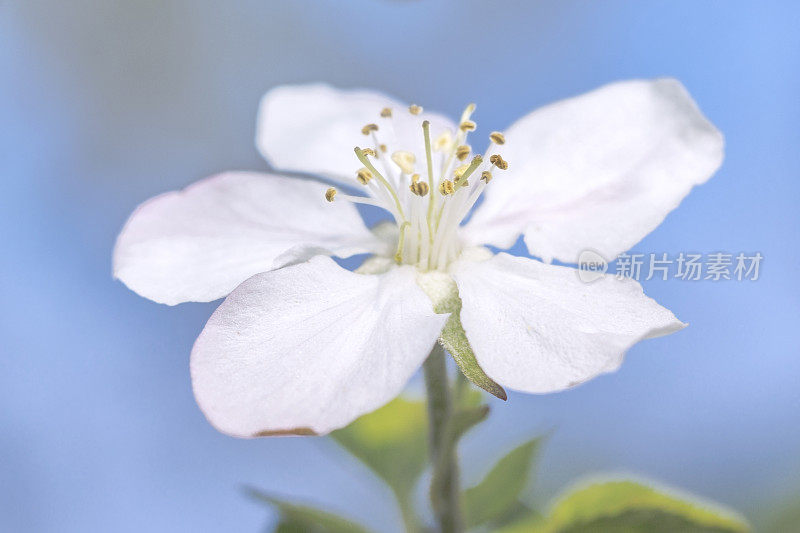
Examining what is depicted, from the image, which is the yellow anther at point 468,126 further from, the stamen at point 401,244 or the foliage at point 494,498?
the foliage at point 494,498

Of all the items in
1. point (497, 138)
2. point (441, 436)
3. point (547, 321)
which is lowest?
point (441, 436)

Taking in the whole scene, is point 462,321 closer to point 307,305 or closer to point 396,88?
point 307,305

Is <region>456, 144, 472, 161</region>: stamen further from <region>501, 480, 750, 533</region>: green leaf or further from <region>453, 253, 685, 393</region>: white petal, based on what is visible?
<region>501, 480, 750, 533</region>: green leaf

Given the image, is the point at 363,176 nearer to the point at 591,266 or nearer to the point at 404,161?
the point at 404,161

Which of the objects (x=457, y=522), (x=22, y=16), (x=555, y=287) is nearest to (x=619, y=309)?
(x=555, y=287)

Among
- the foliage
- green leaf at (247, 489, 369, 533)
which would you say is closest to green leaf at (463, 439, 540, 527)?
the foliage

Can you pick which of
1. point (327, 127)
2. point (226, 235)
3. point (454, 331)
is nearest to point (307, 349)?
point (454, 331)
